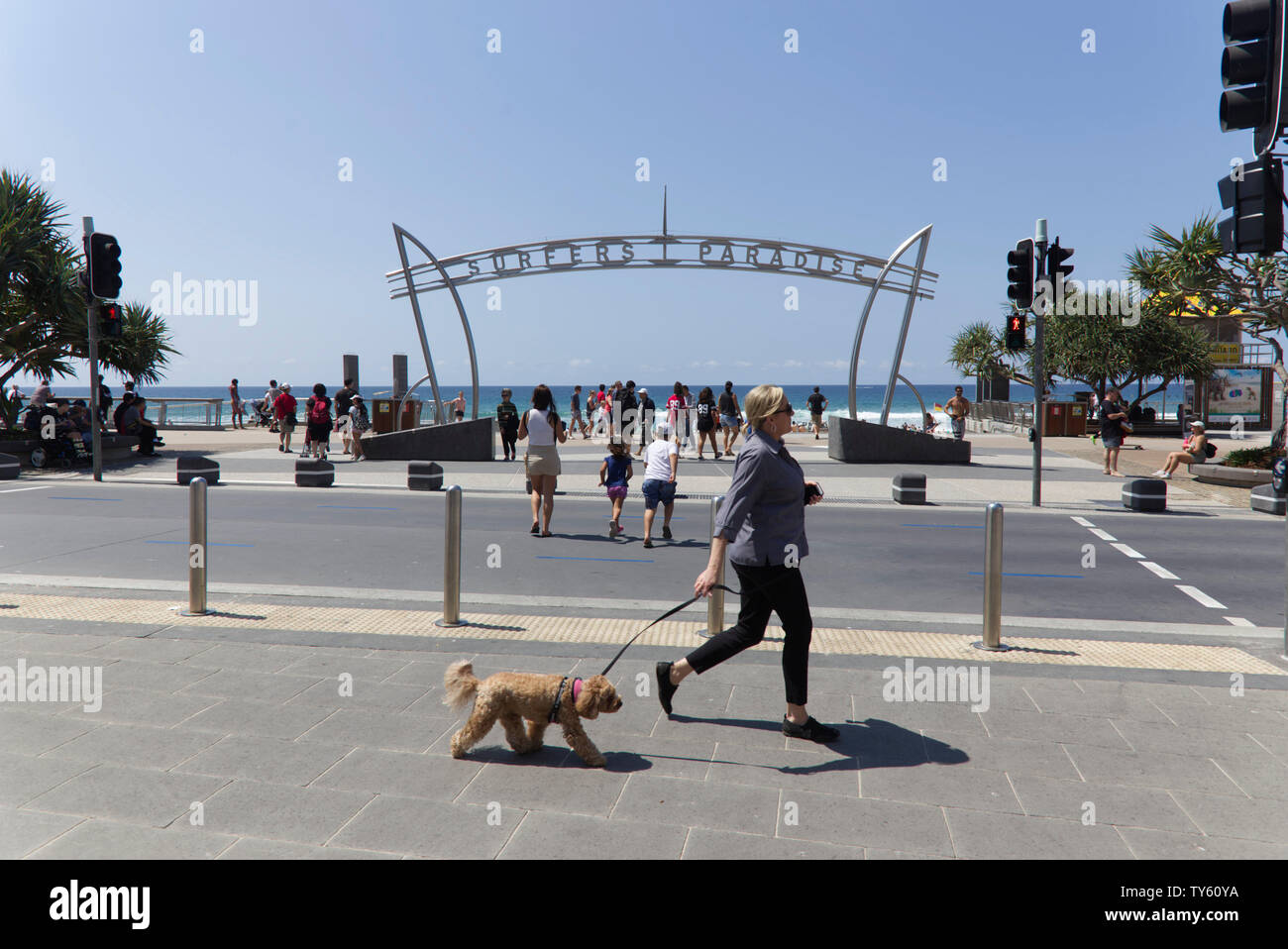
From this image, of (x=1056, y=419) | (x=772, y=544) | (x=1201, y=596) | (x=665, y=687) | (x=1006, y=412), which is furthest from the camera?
(x=1006, y=412)

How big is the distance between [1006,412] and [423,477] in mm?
32990

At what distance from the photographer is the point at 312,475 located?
52.2 ft

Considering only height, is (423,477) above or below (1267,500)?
above

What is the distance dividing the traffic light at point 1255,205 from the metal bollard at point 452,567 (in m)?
5.51

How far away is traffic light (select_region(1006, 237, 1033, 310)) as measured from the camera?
47.7ft

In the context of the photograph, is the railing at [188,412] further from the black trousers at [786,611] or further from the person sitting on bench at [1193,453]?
the black trousers at [786,611]

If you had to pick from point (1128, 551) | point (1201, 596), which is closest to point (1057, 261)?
point (1128, 551)

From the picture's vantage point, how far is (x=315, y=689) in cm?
509

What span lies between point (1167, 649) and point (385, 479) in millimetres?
13970

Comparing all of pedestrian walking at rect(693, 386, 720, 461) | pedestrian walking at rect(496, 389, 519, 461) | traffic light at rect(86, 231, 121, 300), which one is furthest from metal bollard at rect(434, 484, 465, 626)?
pedestrian walking at rect(693, 386, 720, 461)

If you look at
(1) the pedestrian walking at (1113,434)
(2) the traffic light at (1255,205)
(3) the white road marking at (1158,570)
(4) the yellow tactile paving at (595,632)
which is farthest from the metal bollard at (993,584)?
(1) the pedestrian walking at (1113,434)

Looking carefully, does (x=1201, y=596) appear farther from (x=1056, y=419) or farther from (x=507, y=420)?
(x=1056, y=419)

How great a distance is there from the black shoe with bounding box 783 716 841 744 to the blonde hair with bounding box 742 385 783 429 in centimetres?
147
